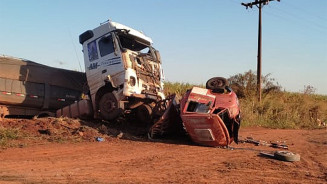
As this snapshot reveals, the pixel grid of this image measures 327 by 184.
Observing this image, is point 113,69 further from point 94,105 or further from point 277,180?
point 277,180

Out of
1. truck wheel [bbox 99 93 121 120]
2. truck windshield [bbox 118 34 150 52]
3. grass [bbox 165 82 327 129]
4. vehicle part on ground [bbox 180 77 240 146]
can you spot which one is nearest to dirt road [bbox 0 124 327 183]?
vehicle part on ground [bbox 180 77 240 146]

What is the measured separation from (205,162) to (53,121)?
510 cm

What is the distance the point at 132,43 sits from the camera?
1087cm

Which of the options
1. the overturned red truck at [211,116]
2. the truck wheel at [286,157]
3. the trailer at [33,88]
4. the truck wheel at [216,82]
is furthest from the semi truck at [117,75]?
the truck wheel at [286,157]

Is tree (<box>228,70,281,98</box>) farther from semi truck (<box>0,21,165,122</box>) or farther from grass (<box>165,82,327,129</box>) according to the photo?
semi truck (<box>0,21,165,122</box>)

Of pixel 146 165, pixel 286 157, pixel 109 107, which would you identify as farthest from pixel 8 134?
pixel 286 157

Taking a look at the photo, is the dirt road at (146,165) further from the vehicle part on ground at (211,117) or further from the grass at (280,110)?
the grass at (280,110)

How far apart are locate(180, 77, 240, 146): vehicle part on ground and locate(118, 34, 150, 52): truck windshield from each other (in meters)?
3.31

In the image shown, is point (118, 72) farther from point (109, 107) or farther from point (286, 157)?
point (286, 157)

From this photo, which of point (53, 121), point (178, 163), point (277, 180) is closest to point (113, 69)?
point (53, 121)

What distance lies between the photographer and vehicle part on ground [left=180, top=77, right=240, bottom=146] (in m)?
7.56

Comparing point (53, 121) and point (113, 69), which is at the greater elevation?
point (113, 69)

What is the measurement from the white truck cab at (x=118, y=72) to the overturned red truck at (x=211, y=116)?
6.92 ft

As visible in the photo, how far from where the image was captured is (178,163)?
6.14m
